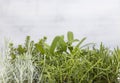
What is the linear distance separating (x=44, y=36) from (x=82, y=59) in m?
0.83

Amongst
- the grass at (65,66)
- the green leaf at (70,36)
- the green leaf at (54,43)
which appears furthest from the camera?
the green leaf at (70,36)

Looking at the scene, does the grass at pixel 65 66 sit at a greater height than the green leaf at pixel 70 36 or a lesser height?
lesser

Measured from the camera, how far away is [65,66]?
74.8 inches

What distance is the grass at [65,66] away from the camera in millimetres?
1871

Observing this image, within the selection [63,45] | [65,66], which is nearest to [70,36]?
[63,45]

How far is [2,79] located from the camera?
6.57 feet

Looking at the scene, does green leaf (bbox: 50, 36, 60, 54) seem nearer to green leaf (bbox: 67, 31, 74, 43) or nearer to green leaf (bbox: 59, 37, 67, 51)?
green leaf (bbox: 59, 37, 67, 51)

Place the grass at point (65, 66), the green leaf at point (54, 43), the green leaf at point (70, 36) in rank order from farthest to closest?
the green leaf at point (70, 36) → the green leaf at point (54, 43) → the grass at point (65, 66)

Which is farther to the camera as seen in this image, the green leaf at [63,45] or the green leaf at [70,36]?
the green leaf at [70,36]

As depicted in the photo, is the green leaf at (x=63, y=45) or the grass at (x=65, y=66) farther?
the green leaf at (x=63, y=45)

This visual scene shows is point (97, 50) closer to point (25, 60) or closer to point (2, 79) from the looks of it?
point (25, 60)

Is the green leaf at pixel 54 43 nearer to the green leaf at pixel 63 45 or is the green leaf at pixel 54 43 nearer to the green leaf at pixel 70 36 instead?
the green leaf at pixel 63 45

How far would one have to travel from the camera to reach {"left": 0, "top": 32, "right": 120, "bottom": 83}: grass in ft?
6.14

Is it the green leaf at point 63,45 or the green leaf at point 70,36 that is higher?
the green leaf at point 70,36
